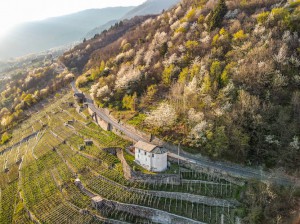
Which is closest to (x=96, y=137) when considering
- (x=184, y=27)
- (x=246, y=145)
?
(x=246, y=145)

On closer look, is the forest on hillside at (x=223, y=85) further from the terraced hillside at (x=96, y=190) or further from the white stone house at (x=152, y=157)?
the terraced hillside at (x=96, y=190)

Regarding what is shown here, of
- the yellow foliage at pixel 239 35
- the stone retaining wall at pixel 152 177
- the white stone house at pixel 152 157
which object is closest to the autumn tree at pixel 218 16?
the yellow foliage at pixel 239 35

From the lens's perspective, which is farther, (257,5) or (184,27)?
(184,27)

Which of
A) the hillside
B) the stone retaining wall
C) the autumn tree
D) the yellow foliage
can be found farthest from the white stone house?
the autumn tree

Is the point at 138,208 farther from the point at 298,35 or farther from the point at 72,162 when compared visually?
the point at 298,35

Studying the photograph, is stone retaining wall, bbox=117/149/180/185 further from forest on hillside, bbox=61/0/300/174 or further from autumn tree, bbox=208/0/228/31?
autumn tree, bbox=208/0/228/31

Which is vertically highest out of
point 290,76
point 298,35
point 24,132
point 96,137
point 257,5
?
point 257,5
